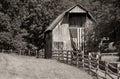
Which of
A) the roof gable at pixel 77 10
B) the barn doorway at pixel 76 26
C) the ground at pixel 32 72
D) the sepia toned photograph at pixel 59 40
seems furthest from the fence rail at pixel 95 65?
the roof gable at pixel 77 10

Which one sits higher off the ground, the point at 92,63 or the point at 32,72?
the point at 92,63

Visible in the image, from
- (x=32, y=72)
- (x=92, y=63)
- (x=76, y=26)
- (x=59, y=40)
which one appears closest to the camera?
(x=32, y=72)

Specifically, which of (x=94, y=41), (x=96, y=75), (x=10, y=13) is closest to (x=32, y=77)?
(x=96, y=75)

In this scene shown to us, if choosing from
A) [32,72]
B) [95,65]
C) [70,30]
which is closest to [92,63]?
[95,65]

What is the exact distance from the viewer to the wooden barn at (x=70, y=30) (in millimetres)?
40375

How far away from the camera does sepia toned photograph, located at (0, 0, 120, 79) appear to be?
22.3 m

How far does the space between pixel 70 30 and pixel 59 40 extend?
6.59 ft

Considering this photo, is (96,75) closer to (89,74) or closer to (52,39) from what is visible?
(89,74)

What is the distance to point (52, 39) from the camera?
4091 centimetres

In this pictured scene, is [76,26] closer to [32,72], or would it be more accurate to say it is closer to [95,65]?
[95,65]

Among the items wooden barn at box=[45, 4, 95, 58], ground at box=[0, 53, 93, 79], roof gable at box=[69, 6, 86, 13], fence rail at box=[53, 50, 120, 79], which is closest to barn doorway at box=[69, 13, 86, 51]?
wooden barn at box=[45, 4, 95, 58]

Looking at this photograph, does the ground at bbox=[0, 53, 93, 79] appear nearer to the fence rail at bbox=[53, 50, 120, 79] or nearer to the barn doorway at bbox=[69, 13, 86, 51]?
the fence rail at bbox=[53, 50, 120, 79]

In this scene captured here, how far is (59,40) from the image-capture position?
134 feet

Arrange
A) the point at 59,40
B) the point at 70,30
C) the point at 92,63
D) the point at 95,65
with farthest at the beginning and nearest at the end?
the point at 70,30 → the point at 59,40 → the point at 92,63 → the point at 95,65
